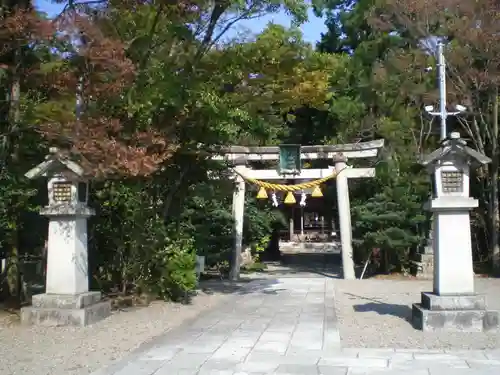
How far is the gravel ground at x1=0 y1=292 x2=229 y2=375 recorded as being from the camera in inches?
253

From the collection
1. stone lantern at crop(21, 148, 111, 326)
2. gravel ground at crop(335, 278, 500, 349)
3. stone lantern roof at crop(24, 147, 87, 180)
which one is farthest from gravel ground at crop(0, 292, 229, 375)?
gravel ground at crop(335, 278, 500, 349)

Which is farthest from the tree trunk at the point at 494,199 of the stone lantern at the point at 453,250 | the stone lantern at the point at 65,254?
the stone lantern at the point at 65,254

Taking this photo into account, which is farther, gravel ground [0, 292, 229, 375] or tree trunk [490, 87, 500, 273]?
tree trunk [490, 87, 500, 273]

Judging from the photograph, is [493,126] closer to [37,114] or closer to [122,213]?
[122,213]

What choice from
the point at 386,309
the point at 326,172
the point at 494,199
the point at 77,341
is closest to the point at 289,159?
the point at 326,172

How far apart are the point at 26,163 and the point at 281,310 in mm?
5432

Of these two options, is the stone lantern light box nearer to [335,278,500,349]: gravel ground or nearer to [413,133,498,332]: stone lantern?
[335,278,500,349]: gravel ground

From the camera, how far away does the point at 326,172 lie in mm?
18984

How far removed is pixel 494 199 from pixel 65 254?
14.9 meters

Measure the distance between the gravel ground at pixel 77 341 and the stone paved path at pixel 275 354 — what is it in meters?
0.36

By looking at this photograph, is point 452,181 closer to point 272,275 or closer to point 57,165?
point 57,165

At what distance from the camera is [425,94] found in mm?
18750

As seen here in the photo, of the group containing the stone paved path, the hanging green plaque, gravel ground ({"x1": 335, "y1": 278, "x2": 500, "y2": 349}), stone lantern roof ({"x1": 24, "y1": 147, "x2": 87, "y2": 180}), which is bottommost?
the stone paved path

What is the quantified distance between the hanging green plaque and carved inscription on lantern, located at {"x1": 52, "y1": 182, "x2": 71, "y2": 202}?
Answer: 32.5 feet
